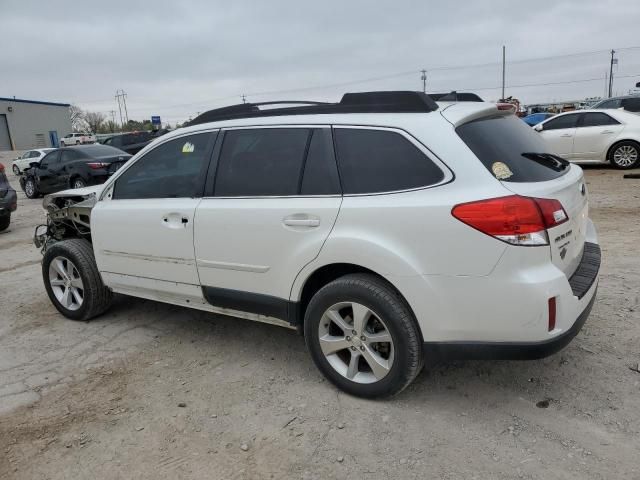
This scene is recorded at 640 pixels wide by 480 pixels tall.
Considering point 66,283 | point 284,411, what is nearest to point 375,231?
point 284,411

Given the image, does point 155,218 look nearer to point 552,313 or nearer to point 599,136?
point 552,313

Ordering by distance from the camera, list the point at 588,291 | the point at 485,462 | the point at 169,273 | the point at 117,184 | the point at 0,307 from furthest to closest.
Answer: the point at 0,307, the point at 117,184, the point at 169,273, the point at 588,291, the point at 485,462

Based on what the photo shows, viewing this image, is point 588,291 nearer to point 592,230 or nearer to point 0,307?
point 592,230

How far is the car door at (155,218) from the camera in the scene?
3.70 meters

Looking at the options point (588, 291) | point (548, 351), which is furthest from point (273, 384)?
point (588, 291)

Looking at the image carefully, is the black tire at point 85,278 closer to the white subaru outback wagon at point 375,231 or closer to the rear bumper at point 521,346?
the white subaru outback wagon at point 375,231

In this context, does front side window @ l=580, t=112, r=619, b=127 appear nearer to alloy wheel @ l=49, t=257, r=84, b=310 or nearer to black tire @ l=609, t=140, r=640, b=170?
black tire @ l=609, t=140, r=640, b=170

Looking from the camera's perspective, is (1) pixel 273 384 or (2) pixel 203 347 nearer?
(1) pixel 273 384

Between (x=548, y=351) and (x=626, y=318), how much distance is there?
1.78 meters

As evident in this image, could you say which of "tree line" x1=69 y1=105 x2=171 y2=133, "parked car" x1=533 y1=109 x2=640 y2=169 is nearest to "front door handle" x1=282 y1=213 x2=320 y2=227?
"parked car" x1=533 y1=109 x2=640 y2=169

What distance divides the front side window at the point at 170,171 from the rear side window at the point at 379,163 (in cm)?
112

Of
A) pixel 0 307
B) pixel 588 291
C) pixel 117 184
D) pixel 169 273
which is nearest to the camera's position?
pixel 588 291

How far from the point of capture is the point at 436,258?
105 inches

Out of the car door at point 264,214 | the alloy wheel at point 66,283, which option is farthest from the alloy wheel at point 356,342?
the alloy wheel at point 66,283
